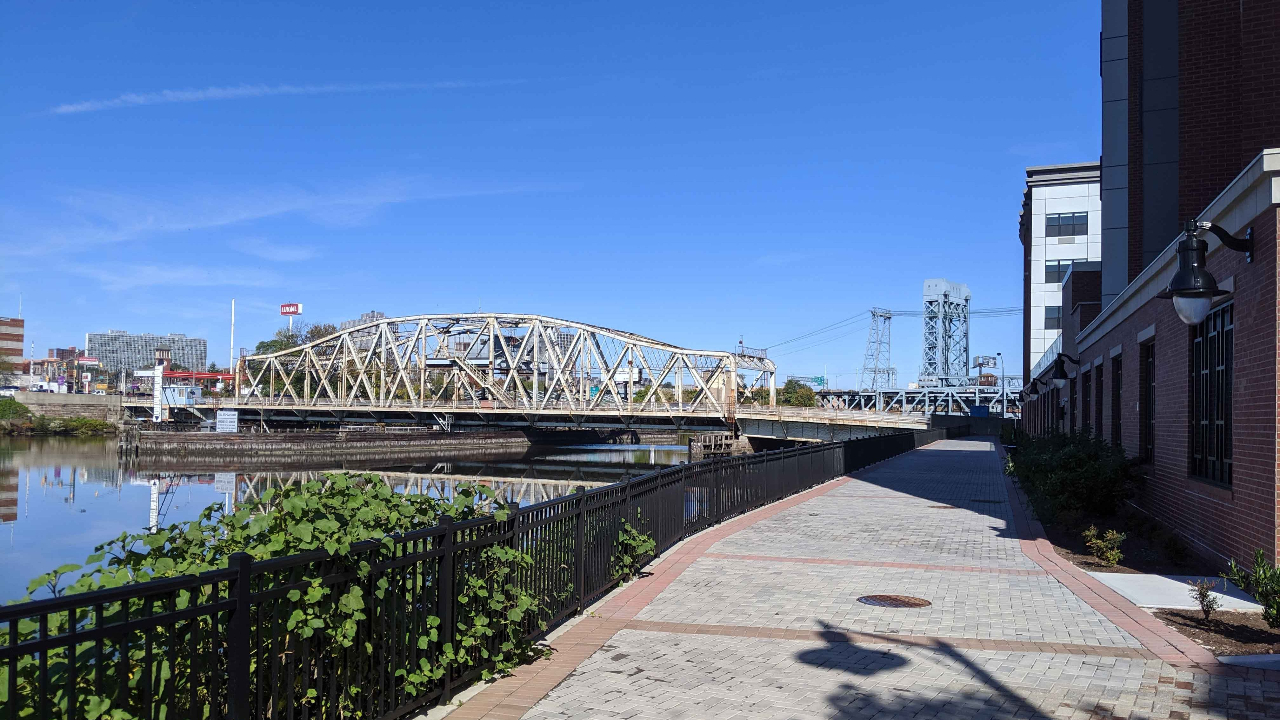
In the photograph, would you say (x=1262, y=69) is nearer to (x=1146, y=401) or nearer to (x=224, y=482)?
(x=1146, y=401)

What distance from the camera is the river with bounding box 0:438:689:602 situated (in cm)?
2292

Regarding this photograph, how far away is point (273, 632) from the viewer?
15.8 feet

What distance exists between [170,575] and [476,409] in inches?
3187

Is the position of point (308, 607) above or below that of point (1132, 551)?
above

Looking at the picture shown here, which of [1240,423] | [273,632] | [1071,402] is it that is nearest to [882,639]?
[1240,423]

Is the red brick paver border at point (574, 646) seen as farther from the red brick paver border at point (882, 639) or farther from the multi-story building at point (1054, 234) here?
the multi-story building at point (1054, 234)

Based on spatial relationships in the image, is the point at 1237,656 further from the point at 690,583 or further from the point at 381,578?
the point at 381,578

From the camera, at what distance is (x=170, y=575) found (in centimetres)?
464

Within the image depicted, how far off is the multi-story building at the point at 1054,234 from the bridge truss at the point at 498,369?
3087 cm

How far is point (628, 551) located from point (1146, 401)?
11.1 metres

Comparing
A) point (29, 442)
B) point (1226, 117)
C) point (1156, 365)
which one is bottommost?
point (29, 442)

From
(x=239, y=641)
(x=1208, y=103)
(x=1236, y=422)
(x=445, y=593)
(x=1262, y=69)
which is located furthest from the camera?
(x=1208, y=103)

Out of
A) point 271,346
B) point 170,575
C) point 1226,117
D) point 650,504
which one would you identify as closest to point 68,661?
point 170,575

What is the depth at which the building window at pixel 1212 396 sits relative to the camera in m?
11.4
